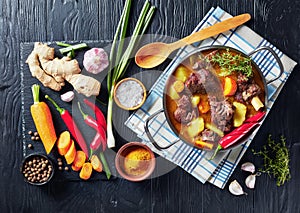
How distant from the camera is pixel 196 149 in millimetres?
2576

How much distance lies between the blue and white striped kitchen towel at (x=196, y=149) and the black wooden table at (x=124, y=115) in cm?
5

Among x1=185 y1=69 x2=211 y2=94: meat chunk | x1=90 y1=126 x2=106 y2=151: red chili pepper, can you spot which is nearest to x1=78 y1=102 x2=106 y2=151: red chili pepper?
x1=90 y1=126 x2=106 y2=151: red chili pepper

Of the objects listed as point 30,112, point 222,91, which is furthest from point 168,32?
point 30,112

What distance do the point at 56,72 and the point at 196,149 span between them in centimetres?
80

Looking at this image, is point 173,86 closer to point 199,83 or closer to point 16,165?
point 199,83

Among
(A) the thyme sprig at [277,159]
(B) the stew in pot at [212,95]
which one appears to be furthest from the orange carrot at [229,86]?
(A) the thyme sprig at [277,159]

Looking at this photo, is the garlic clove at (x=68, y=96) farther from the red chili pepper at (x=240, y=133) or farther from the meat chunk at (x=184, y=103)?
the red chili pepper at (x=240, y=133)

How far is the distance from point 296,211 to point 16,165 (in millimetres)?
1483

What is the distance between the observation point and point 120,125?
2.61 metres

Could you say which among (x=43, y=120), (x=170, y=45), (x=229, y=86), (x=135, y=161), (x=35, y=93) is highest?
(x=170, y=45)

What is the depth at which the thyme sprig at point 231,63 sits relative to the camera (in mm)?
2404

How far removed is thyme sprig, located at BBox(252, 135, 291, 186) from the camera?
2609 millimetres

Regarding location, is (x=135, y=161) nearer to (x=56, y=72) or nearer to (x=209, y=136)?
(x=209, y=136)

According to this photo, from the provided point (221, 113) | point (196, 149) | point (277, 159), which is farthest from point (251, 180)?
point (221, 113)
